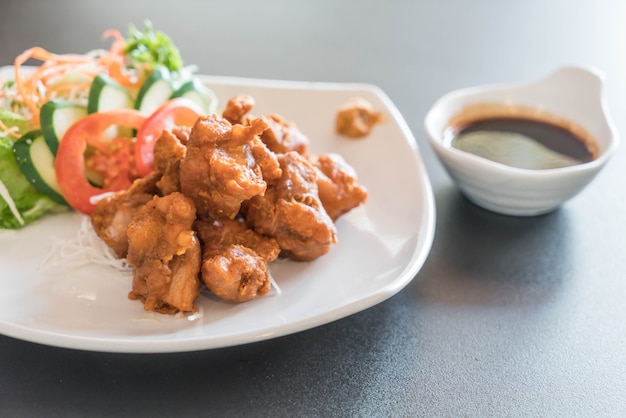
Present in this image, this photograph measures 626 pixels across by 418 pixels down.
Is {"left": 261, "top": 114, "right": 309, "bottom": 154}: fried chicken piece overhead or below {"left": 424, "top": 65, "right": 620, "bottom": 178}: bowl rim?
overhead

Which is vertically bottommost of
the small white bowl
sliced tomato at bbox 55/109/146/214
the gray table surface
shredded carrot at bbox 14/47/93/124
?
the gray table surface

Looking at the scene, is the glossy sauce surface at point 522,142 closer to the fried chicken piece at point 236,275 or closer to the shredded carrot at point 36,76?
the fried chicken piece at point 236,275

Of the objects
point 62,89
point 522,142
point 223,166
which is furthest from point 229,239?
point 522,142

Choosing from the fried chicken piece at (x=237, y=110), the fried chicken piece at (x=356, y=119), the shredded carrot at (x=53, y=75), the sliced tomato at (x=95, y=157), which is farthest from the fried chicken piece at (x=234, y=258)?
the shredded carrot at (x=53, y=75)

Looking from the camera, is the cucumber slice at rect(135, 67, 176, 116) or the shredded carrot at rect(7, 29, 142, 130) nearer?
the shredded carrot at rect(7, 29, 142, 130)

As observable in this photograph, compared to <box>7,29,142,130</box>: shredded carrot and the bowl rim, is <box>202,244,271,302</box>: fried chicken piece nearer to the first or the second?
the bowl rim

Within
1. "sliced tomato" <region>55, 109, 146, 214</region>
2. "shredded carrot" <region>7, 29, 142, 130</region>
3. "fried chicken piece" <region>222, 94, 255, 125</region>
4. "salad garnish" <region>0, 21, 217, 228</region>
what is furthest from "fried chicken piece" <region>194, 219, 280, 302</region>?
"shredded carrot" <region>7, 29, 142, 130</region>

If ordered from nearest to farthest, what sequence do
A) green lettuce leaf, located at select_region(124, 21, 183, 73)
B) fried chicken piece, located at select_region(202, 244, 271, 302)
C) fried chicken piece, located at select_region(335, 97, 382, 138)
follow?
fried chicken piece, located at select_region(202, 244, 271, 302)
fried chicken piece, located at select_region(335, 97, 382, 138)
green lettuce leaf, located at select_region(124, 21, 183, 73)
